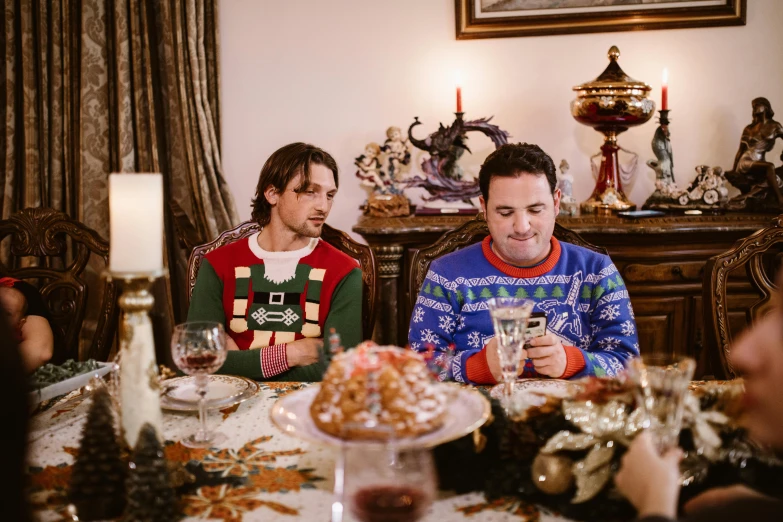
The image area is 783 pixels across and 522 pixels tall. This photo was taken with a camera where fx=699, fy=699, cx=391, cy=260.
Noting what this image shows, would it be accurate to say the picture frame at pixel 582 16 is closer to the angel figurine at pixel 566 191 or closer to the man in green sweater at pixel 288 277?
the angel figurine at pixel 566 191

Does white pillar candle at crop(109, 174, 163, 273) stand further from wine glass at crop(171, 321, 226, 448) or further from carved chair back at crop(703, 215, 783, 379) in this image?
carved chair back at crop(703, 215, 783, 379)

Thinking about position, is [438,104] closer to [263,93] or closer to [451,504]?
[263,93]

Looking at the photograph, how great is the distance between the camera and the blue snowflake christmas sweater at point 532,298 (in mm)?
1925

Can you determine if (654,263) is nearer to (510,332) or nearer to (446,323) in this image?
(446,323)

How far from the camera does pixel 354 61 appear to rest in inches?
132

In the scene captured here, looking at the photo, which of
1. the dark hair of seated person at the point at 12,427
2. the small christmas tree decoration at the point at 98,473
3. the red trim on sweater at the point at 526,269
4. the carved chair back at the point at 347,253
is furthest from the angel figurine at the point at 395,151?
the dark hair of seated person at the point at 12,427

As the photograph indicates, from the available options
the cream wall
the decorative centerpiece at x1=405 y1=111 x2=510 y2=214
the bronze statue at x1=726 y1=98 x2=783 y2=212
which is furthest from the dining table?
the bronze statue at x1=726 y1=98 x2=783 y2=212

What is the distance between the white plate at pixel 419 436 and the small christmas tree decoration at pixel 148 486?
186 mm

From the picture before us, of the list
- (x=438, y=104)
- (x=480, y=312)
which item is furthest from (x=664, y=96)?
(x=480, y=312)

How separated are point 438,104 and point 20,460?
2.88 m

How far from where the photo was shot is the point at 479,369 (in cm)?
177

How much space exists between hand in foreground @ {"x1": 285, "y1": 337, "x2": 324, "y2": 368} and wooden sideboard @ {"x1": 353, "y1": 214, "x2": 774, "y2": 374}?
848 mm

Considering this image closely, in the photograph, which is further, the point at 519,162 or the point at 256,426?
the point at 519,162

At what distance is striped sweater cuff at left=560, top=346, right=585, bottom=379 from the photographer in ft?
5.49
